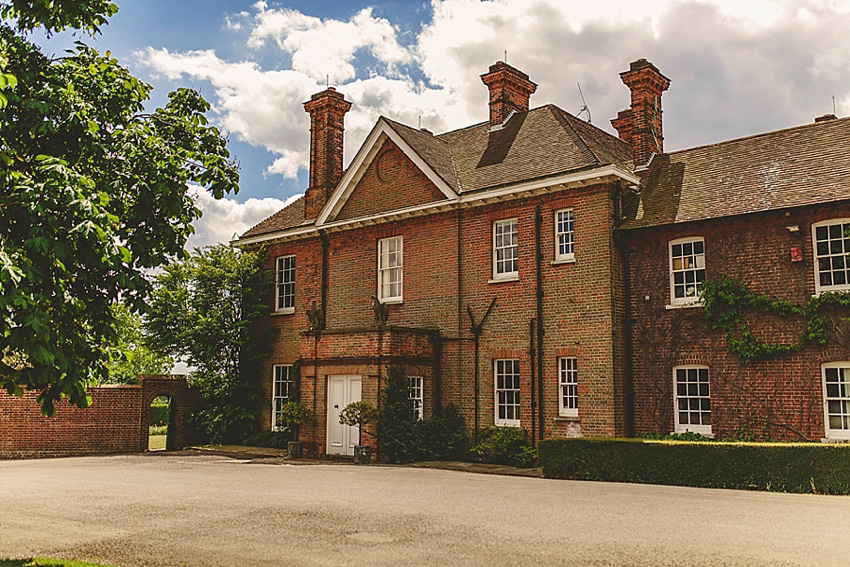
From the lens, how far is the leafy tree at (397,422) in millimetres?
21422

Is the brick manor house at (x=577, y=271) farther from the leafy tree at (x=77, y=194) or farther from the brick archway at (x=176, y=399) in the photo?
the leafy tree at (x=77, y=194)

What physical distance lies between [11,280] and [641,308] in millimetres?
16484

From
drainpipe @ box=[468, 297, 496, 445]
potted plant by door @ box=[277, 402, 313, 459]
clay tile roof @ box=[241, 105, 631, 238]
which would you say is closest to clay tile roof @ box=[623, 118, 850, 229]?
clay tile roof @ box=[241, 105, 631, 238]

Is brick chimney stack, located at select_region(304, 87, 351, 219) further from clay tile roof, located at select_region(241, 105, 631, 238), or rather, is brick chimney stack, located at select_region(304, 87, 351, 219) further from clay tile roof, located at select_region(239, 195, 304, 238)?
clay tile roof, located at select_region(241, 105, 631, 238)

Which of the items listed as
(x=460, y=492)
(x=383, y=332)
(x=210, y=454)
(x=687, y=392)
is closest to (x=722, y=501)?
(x=460, y=492)

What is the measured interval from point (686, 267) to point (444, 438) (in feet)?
25.6

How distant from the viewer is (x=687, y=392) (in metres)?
19.8

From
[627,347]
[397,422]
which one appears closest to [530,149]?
[627,347]

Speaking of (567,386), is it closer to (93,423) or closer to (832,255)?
(832,255)

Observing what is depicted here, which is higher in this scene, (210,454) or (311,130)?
(311,130)

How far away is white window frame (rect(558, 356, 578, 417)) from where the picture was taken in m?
20.9

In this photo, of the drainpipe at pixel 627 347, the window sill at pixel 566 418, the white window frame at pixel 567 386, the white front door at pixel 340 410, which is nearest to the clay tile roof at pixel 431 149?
the drainpipe at pixel 627 347

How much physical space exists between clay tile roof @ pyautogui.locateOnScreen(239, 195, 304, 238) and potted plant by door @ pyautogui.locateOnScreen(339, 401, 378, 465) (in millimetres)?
8906

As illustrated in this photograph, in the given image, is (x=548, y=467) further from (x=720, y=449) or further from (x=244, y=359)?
(x=244, y=359)
